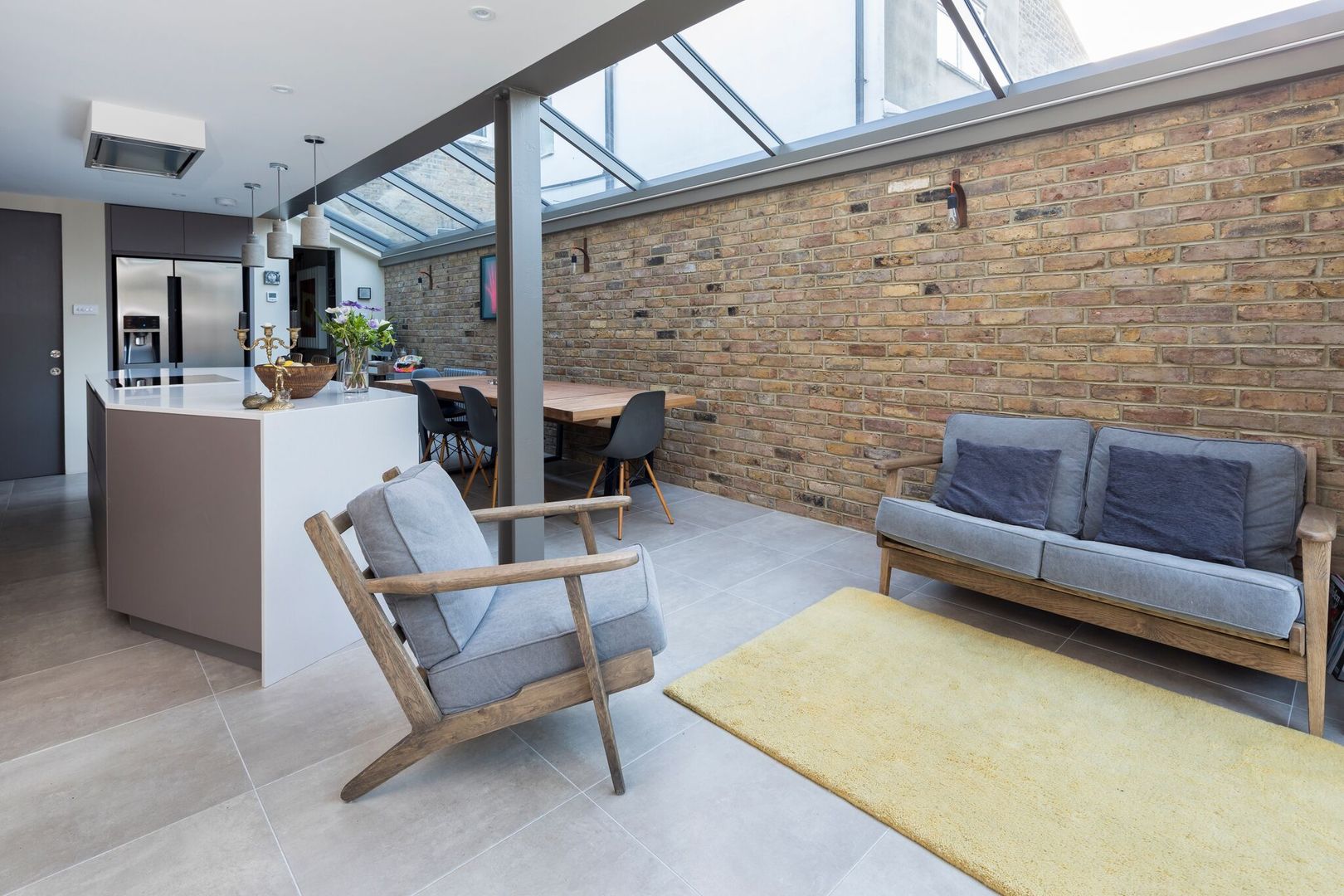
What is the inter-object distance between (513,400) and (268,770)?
173 centimetres

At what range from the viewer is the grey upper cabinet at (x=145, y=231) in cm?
596

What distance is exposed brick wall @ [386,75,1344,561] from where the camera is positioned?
2725 mm

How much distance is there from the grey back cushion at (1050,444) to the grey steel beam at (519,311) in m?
1.99

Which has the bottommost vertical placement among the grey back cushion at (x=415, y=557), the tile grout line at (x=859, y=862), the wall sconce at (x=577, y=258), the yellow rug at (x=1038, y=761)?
the tile grout line at (x=859, y=862)

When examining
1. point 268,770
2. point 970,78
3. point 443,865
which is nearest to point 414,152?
point 970,78

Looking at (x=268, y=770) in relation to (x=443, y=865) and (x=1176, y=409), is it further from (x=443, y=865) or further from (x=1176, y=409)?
(x=1176, y=409)

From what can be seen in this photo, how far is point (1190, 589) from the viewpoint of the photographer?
2.29m

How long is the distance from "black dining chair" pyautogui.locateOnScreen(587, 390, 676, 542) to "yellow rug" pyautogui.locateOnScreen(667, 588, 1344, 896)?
5.87 ft

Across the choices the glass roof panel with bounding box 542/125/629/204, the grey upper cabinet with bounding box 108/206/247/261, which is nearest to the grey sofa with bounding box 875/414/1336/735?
the glass roof panel with bounding box 542/125/629/204

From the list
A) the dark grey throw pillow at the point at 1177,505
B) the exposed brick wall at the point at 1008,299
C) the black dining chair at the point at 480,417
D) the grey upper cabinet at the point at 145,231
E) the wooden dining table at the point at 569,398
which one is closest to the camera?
the dark grey throw pillow at the point at 1177,505

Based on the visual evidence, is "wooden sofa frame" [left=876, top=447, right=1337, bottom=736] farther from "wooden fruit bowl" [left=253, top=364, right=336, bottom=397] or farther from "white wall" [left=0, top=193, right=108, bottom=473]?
"white wall" [left=0, top=193, right=108, bottom=473]

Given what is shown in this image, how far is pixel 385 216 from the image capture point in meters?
7.85

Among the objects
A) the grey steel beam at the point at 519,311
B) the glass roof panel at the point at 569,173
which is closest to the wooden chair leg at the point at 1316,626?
the grey steel beam at the point at 519,311

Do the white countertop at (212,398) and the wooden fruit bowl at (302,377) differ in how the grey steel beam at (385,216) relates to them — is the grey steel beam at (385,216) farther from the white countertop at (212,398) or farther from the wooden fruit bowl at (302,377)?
the wooden fruit bowl at (302,377)
